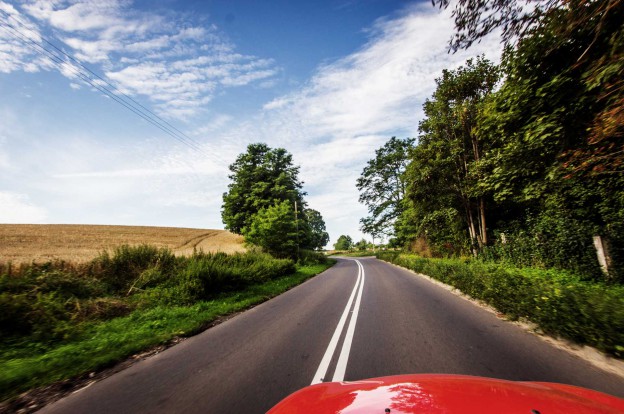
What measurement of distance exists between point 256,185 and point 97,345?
27.6m

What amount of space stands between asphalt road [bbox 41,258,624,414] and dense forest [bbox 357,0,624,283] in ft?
12.4

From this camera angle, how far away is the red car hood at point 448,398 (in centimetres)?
156

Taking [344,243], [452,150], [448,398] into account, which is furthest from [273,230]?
[344,243]

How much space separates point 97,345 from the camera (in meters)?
5.55

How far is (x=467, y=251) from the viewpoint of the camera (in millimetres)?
18922

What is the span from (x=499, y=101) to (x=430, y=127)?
1037 centimetres

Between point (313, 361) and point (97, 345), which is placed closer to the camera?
point (313, 361)

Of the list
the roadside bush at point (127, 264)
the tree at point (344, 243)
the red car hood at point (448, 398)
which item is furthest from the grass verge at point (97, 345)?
the tree at point (344, 243)

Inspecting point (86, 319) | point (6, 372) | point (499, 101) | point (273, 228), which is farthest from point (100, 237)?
point (499, 101)

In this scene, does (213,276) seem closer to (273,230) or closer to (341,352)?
(341,352)

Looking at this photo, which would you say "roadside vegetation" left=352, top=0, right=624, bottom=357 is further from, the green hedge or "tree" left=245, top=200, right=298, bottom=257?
"tree" left=245, top=200, right=298, bottom=257

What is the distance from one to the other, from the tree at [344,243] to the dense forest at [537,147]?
96605mm

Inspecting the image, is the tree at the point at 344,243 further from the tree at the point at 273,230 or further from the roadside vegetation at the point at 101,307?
the roadside vegetation at the point at 101,307

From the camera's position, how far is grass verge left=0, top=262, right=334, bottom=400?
4.20 m
